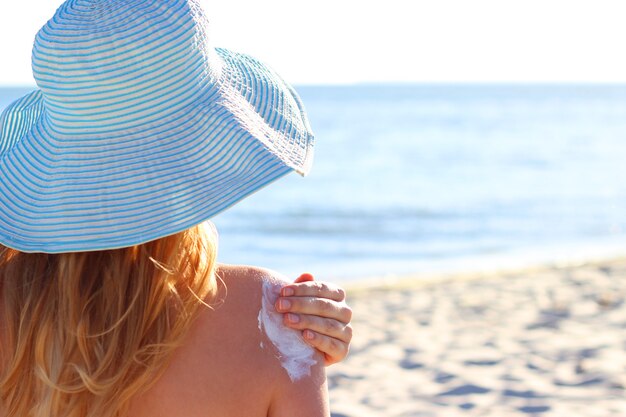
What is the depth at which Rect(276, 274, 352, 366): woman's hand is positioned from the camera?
146 centimetres

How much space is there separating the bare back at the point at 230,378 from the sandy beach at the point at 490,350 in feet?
8.86

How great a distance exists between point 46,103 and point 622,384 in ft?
11.7

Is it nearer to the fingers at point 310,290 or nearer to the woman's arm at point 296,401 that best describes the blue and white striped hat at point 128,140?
the fingers at point 310,290

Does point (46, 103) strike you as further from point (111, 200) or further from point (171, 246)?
point (171, 246)

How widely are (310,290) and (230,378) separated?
0.22 m

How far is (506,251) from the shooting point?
1106 cm

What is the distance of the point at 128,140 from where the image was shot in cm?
135

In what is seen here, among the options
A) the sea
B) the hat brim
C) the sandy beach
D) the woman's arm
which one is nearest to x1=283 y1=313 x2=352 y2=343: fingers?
the woman's arm

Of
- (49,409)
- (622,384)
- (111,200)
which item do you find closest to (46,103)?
(111,200)

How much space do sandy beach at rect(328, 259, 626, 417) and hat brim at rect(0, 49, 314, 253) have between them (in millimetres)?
2852

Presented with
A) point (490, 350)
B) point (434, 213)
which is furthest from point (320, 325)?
point (434, 213)

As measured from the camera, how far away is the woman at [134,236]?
1312 millimetres

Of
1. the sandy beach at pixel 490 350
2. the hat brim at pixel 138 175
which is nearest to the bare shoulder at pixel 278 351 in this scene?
the hat brim at pixel 138 175

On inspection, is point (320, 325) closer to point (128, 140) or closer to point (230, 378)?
point (230, 378)
